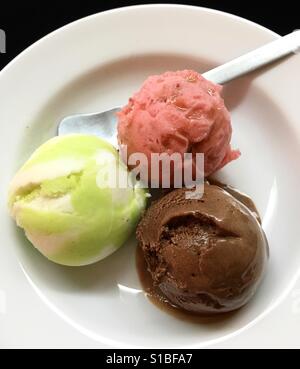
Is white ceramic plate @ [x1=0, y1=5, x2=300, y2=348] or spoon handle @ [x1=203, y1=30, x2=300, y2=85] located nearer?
white ceramic plate @ [x1=0, y1=5, x2=300, y2=348]

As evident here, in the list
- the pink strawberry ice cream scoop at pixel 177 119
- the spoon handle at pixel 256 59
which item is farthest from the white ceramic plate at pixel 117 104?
the pink strawberry ice cream scoop at pixel 177 119

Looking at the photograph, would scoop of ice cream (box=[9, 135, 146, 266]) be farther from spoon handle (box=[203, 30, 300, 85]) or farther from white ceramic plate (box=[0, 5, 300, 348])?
spoon handle (box=[203, 30, 300, 85])

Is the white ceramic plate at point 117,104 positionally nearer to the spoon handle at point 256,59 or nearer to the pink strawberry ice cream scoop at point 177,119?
the spoon handle at point 256,59

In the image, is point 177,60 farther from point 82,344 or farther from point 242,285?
point 82,344

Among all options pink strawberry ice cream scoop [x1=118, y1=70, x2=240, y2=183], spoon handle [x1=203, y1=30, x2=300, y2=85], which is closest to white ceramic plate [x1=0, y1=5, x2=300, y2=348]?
spoon handle [x1=203, y1=30, x2=300, y2=85]

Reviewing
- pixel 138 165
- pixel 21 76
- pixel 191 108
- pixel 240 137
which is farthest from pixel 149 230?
pixel 21 76

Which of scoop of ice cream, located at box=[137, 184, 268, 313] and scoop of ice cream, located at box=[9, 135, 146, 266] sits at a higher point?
scoop of ice cream, located at box=[9, 135, 146, 266]

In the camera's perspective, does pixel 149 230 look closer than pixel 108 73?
Yes

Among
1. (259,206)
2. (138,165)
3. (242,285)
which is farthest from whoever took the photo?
(259,206)
